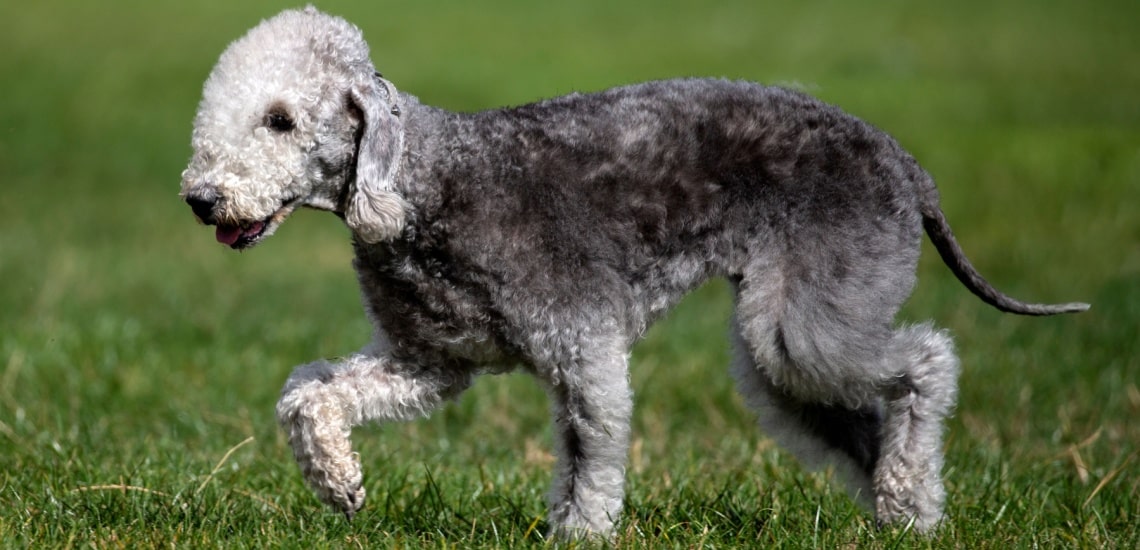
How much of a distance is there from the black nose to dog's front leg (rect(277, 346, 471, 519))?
653mm

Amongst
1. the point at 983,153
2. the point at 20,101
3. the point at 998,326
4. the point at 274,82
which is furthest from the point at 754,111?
the point at 20,101

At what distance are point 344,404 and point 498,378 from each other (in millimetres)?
3711

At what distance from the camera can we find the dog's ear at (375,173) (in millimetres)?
4336

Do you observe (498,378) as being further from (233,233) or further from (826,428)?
(233,233)

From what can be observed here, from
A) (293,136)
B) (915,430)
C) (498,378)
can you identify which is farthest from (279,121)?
(498,378)

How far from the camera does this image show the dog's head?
4.21 meters

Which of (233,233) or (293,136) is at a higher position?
(293,136)

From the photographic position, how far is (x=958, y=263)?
5.30 meters

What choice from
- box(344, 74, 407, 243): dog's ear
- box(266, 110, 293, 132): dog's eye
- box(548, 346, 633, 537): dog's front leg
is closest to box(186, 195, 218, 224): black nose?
Result: box(266, 110, 293, 132): dog's eye

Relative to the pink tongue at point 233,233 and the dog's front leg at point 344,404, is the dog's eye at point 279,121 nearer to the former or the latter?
the pink tongue at point 233,233

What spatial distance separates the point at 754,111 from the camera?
4.84 metres

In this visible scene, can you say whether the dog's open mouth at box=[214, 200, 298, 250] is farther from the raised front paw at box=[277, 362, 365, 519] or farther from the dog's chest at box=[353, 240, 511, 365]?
the raised front paw at box=[277, 362, 365, 519]

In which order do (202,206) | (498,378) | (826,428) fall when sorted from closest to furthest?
(202,206), (826,428), (498,378)

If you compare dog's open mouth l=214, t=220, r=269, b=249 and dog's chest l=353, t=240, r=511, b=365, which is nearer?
dog's open mouth l=214, t=220, r=269, b=249
